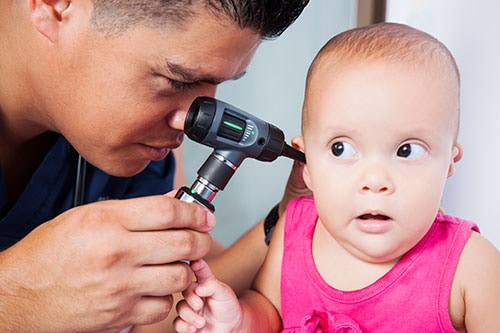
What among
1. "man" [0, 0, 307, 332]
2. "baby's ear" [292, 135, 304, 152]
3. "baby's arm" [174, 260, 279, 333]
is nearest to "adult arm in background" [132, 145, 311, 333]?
"man" [0, 0, 307, 332]

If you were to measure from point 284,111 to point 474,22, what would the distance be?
0.76 meters

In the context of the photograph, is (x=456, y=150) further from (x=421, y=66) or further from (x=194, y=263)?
(x=194, y=263)

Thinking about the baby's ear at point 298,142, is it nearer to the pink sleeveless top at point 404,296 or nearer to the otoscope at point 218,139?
the otoscope at point 218,139

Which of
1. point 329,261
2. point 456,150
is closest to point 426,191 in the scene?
point 456,150

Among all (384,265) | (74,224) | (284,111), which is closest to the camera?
(74,224)

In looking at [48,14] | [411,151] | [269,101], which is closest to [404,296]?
[411,151]

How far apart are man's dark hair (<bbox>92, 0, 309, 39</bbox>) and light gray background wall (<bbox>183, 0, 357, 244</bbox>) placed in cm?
61

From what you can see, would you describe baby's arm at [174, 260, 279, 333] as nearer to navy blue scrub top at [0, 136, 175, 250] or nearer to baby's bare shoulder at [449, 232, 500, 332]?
baby's bare shoulder at [449, 232, 500, 332]

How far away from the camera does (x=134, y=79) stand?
111cm

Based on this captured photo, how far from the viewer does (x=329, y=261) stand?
3.60 ft

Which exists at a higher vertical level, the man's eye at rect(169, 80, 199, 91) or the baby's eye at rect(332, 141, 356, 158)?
the baby's eye at rect(332, 141, 356, 158)

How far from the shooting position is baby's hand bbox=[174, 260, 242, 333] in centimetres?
100

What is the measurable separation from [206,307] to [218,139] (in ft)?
0.83

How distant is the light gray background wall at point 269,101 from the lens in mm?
1780
